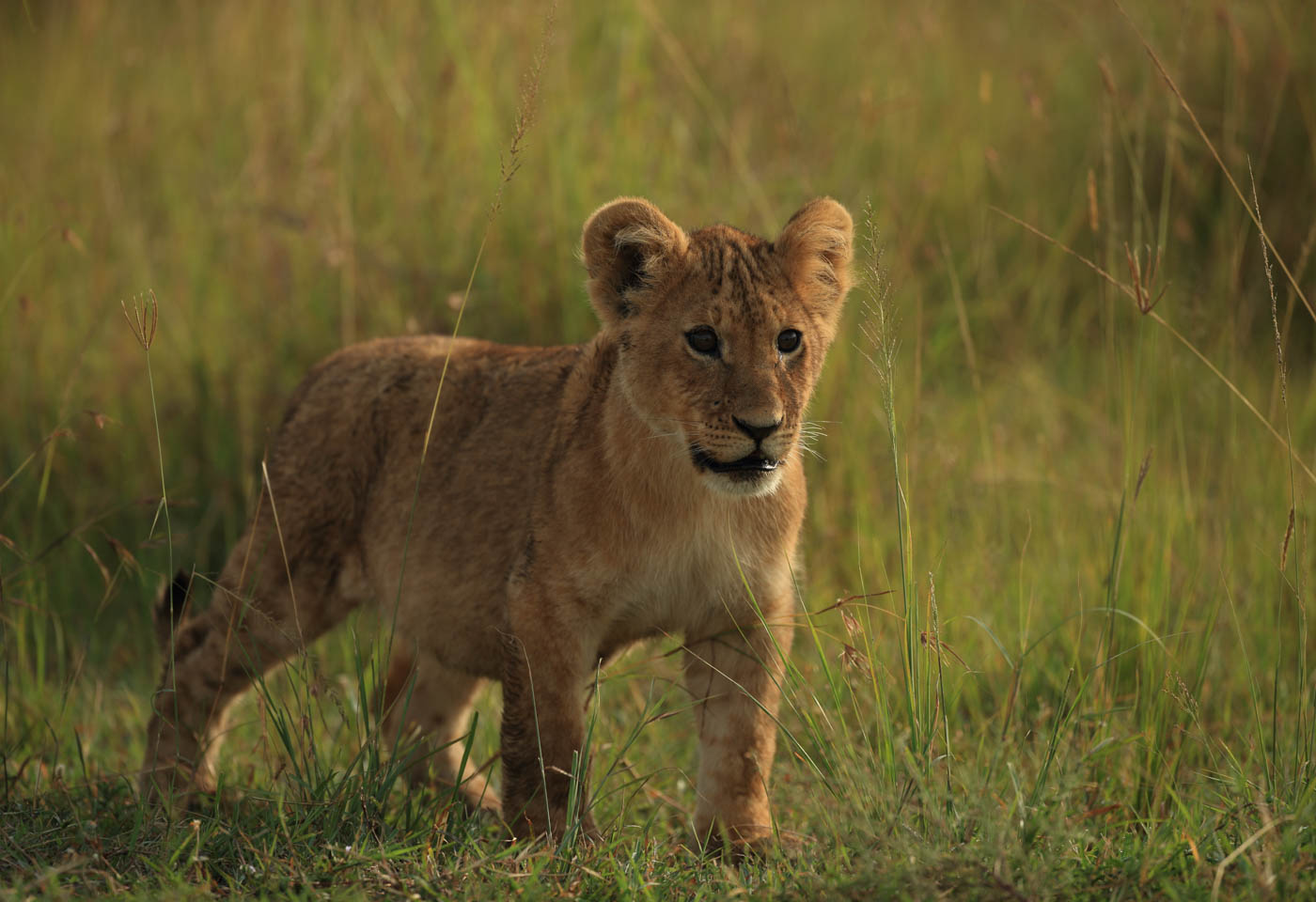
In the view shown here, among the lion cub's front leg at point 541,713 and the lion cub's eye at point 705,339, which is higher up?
the lion cub's eye at point 705,339

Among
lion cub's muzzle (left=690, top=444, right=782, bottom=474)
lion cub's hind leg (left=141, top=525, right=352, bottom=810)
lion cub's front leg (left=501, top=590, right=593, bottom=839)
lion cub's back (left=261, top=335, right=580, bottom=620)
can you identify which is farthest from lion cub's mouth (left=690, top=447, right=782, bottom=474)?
lion cub's hind leg (left=141, top=525, right=352, bottom=810)

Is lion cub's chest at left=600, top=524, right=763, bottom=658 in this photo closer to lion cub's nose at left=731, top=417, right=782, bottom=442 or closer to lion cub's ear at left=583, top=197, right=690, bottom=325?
lion cub's nose at left=731, top=417, right=782, bottom=442

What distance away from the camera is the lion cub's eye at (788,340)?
3898 mm

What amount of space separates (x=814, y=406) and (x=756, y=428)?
270cm

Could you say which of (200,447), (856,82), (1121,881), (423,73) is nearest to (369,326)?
(200,447)

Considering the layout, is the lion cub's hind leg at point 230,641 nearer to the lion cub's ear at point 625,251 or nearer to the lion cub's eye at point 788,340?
the lion cub's ear at point 625,251

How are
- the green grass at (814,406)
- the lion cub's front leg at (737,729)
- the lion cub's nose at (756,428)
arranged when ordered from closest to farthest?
the green grass at (814,406) → the lion cub's nose at (756,428) → the lion cub's front leg at (737,729)

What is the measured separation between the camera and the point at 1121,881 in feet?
9.69

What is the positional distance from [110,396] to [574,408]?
11.7 ft

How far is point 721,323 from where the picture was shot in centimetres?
381

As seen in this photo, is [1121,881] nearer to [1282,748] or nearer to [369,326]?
[1282,748]

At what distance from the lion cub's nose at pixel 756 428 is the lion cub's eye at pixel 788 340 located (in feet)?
1.13

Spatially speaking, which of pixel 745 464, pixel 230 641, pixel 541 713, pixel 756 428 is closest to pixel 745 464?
pixel 745 464

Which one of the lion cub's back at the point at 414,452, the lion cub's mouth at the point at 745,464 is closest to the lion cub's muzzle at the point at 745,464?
the lion cub's mouth at the point at 745,464
